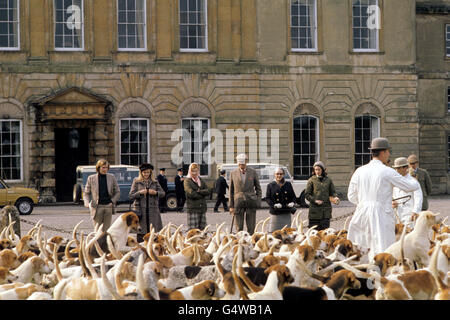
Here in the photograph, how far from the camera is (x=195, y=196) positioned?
1531cm

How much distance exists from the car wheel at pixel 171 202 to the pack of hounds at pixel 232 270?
58.1ft

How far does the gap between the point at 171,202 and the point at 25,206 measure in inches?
192

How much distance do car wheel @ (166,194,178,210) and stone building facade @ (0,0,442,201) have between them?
4045mm

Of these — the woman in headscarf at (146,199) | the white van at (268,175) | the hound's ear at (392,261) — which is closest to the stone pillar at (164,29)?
the white van at (268,175)

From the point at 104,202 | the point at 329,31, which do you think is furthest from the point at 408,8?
the point at 104,202

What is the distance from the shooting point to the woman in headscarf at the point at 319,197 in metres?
14.5

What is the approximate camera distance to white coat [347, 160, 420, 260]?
374 inches

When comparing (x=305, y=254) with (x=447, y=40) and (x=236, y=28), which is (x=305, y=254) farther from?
(x=447, y=40)

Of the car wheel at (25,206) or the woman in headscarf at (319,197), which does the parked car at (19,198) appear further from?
the woman in headscarf at (319,197)

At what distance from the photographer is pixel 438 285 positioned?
7.48 meters

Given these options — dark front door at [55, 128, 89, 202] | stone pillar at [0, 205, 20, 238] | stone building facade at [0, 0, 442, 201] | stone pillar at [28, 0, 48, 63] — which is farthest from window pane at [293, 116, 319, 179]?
stone pillar at [0, 205, 20, 238]
